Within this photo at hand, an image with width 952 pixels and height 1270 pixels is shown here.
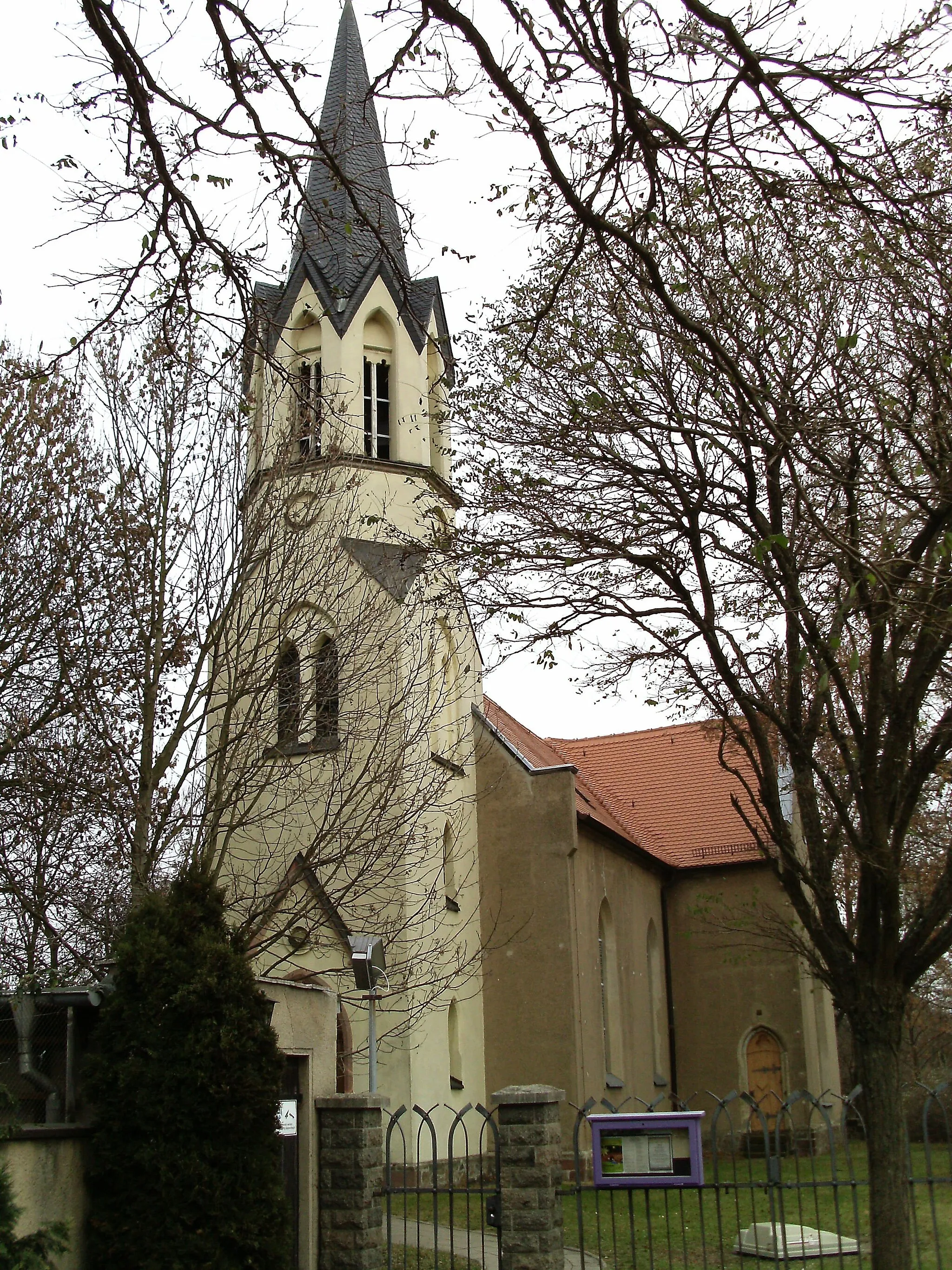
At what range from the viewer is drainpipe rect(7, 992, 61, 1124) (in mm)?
7336

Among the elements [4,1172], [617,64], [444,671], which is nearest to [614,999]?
[444,671]

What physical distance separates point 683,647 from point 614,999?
50.7 feet

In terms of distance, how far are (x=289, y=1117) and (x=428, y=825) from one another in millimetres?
7306

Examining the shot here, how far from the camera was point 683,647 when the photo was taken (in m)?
10.2

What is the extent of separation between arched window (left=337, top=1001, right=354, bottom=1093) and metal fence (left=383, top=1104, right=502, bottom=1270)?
2.45 feet

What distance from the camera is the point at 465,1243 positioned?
45.3ft

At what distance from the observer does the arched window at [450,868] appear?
21.3 meters

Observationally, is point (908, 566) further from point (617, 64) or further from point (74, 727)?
point (74, 727)

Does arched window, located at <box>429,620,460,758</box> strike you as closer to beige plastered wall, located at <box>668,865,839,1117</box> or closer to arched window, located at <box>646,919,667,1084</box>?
beige plastered wall, located at <box>668,865,839,1117</box>

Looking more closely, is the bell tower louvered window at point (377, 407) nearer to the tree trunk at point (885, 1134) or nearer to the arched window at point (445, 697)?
the arched window at point (445, 697)

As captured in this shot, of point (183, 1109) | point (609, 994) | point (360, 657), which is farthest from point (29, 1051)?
point (609, 994)

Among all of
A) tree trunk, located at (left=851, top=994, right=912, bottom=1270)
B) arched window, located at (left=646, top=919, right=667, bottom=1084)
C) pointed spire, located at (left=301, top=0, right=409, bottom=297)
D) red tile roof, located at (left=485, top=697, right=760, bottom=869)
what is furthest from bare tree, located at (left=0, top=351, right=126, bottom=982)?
arched window, located at (left=646, top=919, right=667, bottom=1084)

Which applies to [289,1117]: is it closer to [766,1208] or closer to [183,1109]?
[183,1109]

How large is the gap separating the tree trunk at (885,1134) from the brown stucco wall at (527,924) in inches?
480
